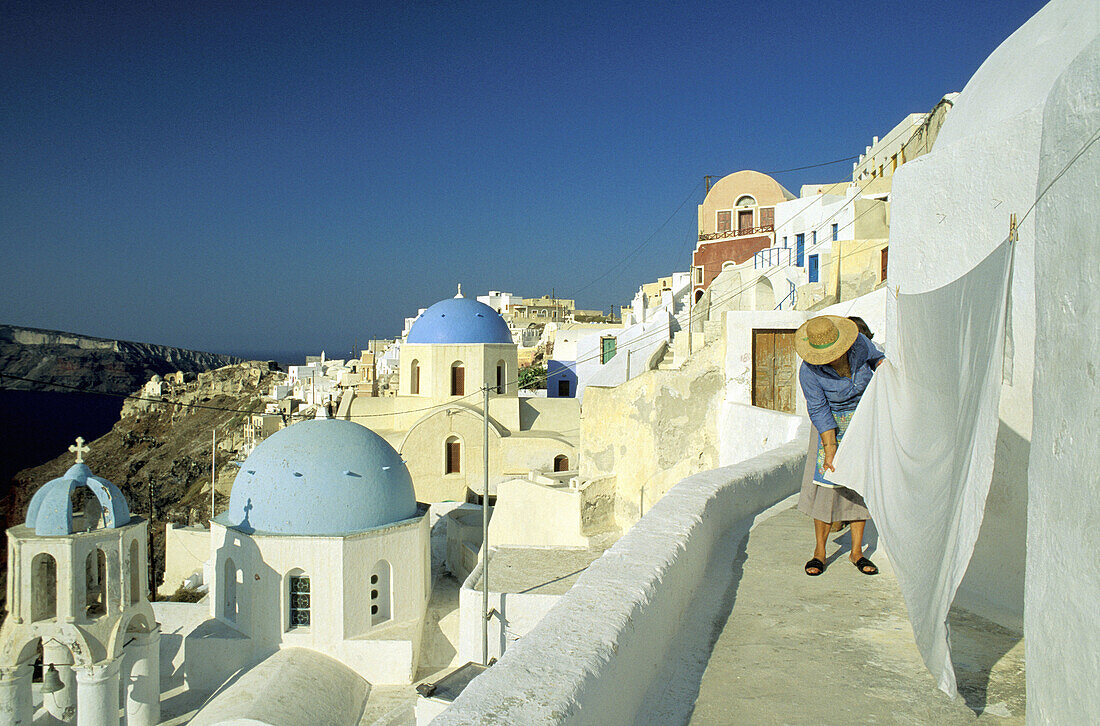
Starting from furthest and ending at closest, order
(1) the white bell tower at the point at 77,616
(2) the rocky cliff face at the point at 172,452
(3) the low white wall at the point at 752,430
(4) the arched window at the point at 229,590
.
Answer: (2) the rocky cliff face at the point at 172,452 → (4) the arched window at the point at 229,590 → (1) the white bell tower at the point at 77,616 → (3) the low white wall at the point at 752,430

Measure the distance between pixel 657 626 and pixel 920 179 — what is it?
250cm

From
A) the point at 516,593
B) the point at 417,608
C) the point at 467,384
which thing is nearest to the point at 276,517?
the point at 417,608

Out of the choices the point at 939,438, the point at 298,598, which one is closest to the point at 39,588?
the point at 298,598

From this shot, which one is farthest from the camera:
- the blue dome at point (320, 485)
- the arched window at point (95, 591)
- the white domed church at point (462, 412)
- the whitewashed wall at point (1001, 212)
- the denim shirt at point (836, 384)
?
the white domed church at point (462, 412)

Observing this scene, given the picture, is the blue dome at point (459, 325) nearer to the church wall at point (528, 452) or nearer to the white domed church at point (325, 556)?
the church wall at point (528, 452)

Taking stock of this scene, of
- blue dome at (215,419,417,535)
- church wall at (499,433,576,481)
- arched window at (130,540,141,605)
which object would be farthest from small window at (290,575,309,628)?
Result: church wall at (499,433,576,481)

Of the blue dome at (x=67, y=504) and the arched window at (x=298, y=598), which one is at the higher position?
the blue dome at (x=67, y=504)

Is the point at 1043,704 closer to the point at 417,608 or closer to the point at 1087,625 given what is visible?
the point at 1087,625

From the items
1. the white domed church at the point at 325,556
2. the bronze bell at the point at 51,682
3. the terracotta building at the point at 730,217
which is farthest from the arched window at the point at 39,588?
the terracotta building at the point at 730,217

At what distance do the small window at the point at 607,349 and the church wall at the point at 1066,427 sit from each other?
23.6 meters

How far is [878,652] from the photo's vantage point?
2516 millimetres

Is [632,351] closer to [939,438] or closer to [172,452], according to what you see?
[939,438]

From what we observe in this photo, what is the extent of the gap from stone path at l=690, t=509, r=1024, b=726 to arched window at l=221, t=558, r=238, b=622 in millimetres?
10143

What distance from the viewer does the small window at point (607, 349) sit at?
25.5 m
